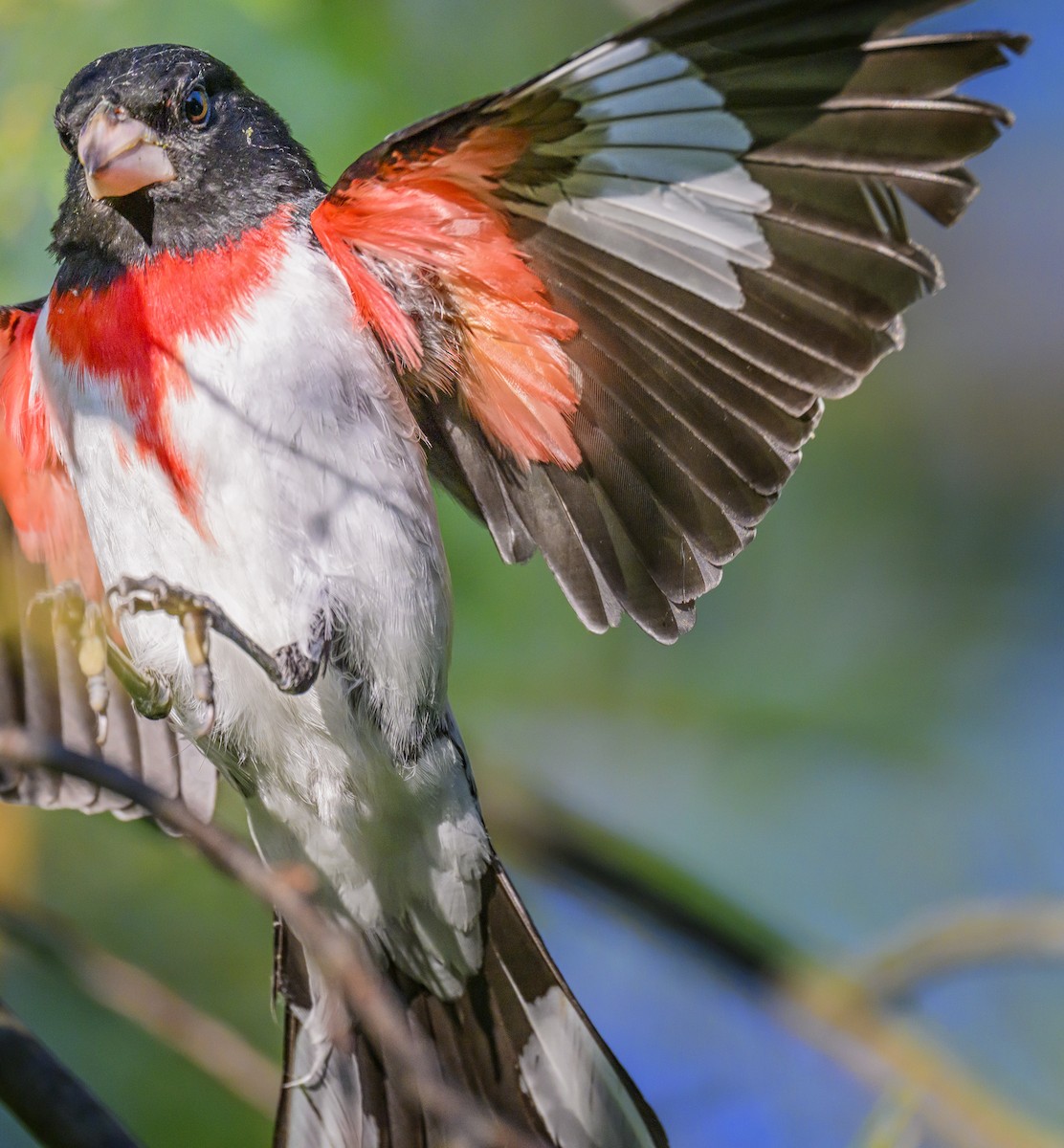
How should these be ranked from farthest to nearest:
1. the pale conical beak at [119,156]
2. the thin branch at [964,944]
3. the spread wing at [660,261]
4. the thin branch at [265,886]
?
1. the thin branch at [964,944]
2. the pale conical beak at [119,156]
3. the spread wing at [660,261]
4. the thin branch at [265,886]

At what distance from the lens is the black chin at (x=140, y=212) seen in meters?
2.45

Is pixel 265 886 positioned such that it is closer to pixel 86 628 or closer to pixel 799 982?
pixel 86 628

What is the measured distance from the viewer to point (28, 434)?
2.64m

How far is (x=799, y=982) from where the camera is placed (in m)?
2.85

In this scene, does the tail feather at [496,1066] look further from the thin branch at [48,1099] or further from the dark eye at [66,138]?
the dark eye at [66,138]

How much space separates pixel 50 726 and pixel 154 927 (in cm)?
146

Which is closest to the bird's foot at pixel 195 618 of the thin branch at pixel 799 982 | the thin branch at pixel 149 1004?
the thin branch at pixel 149 1004

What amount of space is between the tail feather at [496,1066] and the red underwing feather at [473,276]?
0.95 m

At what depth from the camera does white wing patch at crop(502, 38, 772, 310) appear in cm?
208

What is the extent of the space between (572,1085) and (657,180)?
1.71 meters

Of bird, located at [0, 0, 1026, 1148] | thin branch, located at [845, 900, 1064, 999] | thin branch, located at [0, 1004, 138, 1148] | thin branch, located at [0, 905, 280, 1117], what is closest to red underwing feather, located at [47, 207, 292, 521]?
bird, located at [0, 0, 1026, 1148]

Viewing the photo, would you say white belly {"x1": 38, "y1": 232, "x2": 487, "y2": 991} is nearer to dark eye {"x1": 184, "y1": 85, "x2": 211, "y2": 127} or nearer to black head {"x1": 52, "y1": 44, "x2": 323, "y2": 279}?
black head {"x1": 52, "y1": 44, "x2": 323, "y2": 279}

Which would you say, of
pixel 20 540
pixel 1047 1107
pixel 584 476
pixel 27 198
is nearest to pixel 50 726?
pixel 20 540

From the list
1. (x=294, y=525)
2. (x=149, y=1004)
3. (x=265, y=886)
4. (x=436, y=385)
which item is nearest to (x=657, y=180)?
(x=436, y=385)
